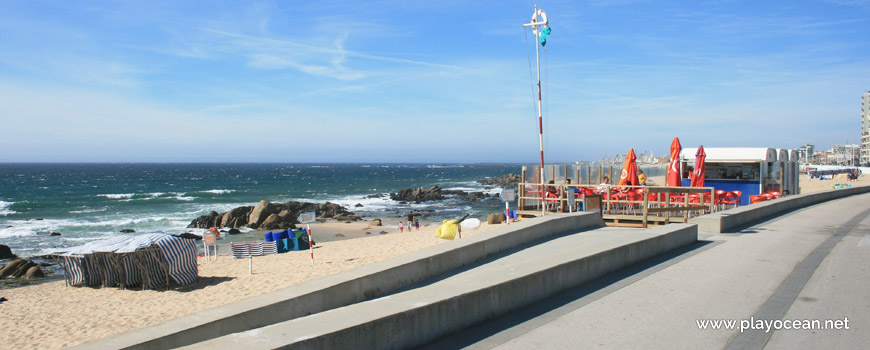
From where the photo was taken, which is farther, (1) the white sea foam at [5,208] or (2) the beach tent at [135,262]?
(1) the white sea foam at [5,208]

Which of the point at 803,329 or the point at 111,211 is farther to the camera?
the point at 111,211

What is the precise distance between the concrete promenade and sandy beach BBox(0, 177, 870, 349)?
27.4 ft

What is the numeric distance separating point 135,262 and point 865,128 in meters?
178

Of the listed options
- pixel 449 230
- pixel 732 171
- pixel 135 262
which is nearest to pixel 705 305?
pixel 449 230

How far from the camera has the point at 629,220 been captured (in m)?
15.6

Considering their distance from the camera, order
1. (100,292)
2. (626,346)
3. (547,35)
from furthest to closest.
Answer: (547,35)
(100,292)
(626,346)

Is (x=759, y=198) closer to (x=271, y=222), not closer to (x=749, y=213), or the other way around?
(x=749, y=213)

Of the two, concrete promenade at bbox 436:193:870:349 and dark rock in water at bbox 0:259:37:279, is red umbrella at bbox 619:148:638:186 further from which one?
dark rock in water at bbox 0:259:37:279

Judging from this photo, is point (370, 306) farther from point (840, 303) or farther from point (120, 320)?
point (120, 320)

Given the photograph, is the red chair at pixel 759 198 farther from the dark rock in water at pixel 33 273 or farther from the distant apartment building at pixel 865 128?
the distant apartment building at pixel 865 128

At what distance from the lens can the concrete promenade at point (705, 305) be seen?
527cm

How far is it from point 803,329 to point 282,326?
481 centimetres

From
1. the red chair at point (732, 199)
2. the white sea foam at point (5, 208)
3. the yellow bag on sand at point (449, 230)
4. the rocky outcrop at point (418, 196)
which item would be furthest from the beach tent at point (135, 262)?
→ the rocky outcrop at point (418, 196)

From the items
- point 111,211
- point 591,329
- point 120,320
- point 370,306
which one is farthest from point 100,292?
point 111,211
